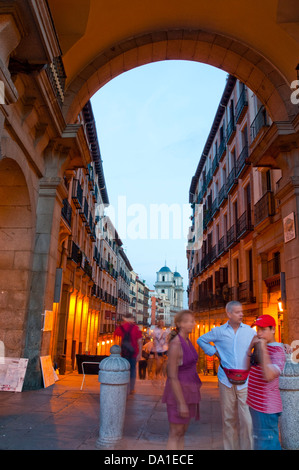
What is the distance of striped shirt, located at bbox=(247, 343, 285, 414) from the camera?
380 centimetres

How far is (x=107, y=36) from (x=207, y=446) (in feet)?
32.9

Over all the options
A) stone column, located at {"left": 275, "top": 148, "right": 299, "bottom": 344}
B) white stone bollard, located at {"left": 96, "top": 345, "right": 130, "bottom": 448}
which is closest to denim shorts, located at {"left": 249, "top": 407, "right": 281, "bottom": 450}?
white stone bollard, located at {"left": 96, "top": 345, "right": 130, "bottom": 448}

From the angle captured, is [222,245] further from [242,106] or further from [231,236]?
[242,106]

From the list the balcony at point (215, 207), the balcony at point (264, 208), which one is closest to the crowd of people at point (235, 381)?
the balcony at point (264, 208)

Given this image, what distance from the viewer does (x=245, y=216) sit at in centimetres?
1792

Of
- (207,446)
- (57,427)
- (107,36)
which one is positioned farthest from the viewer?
(107,36)

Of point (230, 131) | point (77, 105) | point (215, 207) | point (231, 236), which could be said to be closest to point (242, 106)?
point (230, 131)

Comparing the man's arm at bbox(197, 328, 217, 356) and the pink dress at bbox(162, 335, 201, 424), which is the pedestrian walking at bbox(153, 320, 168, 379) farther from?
the pink dress at bbox(162, 335, 201, 424)

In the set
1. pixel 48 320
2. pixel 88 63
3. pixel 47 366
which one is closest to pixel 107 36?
pixel 88 63

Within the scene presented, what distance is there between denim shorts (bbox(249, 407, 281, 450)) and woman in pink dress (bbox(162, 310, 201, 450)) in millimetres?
635

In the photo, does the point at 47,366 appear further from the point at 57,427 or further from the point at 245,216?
the point at 245,216

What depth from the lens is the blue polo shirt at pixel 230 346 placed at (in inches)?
161

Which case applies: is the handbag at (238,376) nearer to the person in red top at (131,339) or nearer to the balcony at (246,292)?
the person in red top at (131,339)

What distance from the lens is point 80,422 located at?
5453 millimetres
